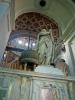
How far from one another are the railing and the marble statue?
0.67m

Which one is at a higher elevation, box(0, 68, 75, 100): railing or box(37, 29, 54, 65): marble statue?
box(37, 29, 54, 65): marble statue

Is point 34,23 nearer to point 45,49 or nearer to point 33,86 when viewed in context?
point 45,49

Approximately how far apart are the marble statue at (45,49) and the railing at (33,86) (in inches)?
26.4

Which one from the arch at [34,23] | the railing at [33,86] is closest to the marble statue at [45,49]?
the railing at [33,86]

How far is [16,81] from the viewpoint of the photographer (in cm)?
383

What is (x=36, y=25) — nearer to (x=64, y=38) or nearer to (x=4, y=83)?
(x=64, y=38)

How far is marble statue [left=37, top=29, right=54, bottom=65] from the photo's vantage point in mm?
4676

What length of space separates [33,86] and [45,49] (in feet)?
4.31

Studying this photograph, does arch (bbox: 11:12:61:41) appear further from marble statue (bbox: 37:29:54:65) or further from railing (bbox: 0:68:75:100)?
railing (bbox: 0:68:75:100)

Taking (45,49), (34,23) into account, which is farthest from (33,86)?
(34,23)

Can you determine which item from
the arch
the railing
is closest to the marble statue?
the railing

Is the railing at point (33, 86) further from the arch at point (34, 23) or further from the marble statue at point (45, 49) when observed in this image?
the arch at point (34, 23)

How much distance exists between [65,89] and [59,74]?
0.42 metres

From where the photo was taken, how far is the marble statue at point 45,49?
4.68m
